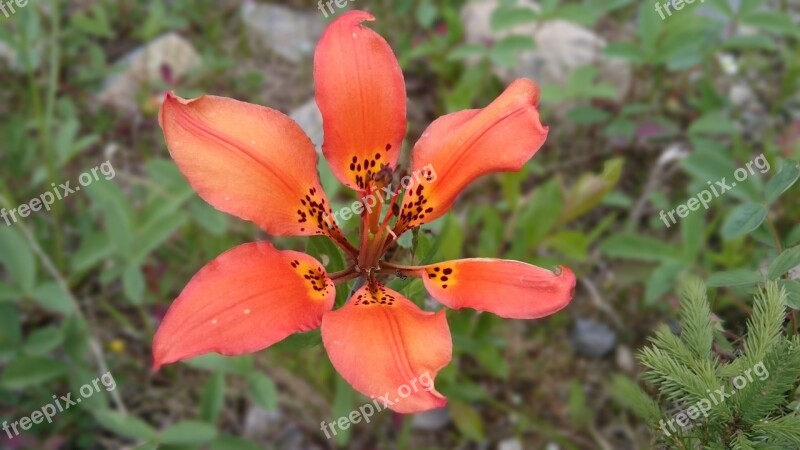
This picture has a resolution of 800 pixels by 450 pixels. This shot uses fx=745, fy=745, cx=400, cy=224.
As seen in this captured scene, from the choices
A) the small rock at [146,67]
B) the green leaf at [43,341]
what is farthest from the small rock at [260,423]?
the small rock at [146,67]

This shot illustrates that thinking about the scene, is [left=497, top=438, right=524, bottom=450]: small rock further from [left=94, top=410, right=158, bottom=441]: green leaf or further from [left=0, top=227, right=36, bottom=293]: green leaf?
[left=0, top=227, right=36, bottom=293]: green leaf

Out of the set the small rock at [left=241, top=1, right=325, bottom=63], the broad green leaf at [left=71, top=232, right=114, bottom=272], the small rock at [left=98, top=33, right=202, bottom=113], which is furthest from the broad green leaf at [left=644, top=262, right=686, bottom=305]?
the small rock at [left=98, top=33, right=202, bottom=113]

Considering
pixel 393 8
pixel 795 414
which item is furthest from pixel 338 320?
pixel 393 8

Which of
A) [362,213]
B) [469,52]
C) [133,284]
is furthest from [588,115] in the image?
[133,284]

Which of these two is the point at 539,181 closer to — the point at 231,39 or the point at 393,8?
the point at 393,8

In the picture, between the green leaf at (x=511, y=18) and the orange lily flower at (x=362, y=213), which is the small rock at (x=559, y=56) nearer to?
the green leaf at (x=511, y=18)
